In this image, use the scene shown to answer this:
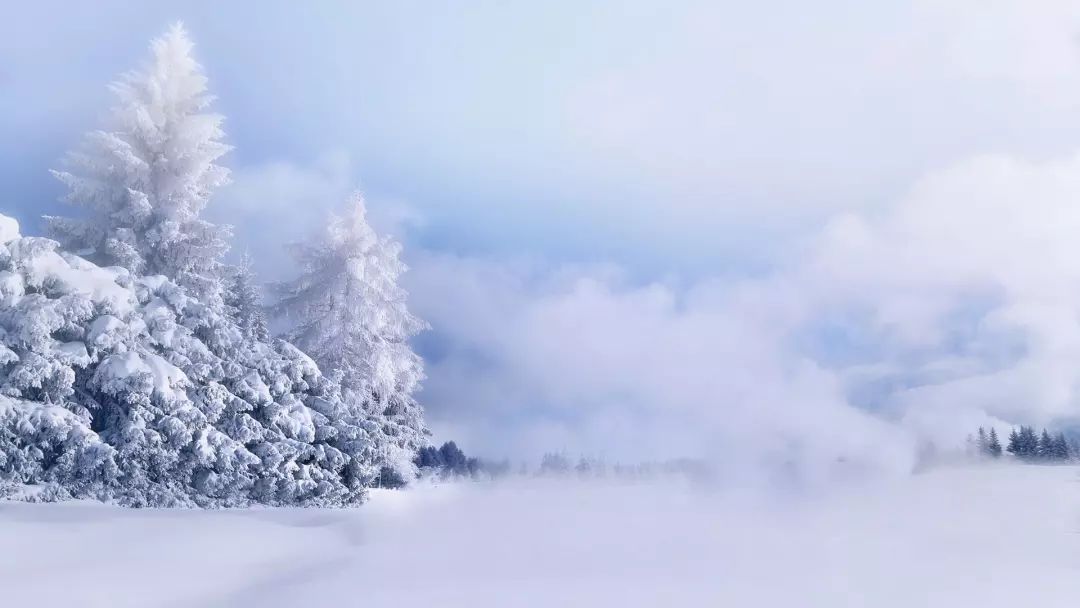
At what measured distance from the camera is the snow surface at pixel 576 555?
8.23m

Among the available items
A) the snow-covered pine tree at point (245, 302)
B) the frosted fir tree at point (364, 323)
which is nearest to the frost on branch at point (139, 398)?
the snow-covered pine tree at point (245, 302)

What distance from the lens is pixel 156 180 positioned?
19953 millimetres

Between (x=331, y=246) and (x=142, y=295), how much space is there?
9.45 metres

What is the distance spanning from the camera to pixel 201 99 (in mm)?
21078

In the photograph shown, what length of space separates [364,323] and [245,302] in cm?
494

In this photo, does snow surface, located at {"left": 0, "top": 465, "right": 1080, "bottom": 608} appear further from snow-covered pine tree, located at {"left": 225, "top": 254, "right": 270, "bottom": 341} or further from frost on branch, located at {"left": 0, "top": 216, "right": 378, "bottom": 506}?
snow-covered pine tree, located at {"left": 225, "top": 254, "right": 270, "bottom": 341}

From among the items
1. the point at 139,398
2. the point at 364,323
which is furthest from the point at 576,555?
the point at 364,323

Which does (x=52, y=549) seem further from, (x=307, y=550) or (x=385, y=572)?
(x=385, y=572)

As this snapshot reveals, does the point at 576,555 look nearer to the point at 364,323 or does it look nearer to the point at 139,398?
the point at 139,398

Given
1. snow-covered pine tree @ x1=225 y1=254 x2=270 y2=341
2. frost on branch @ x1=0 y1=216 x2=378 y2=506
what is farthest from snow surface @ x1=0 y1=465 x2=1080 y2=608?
snow-covered pine tree @ x1=225 y1=254 x2=270 y2=341

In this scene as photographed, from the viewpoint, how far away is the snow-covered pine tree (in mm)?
19938

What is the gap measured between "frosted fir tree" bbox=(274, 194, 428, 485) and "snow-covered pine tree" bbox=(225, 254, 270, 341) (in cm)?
359

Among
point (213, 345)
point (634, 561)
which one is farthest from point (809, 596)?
point (213, 345)

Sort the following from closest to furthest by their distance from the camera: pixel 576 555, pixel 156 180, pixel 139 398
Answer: pixel 576 555 → pixel 139 398 → pixel 156 180
